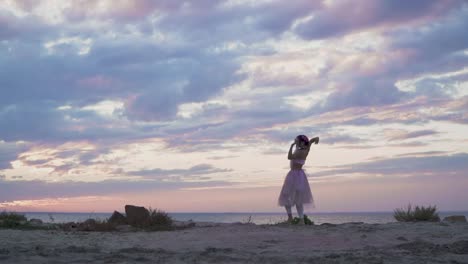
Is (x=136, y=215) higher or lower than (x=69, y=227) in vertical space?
higher

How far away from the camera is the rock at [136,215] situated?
16.5 meters

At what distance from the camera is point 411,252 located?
379 inches

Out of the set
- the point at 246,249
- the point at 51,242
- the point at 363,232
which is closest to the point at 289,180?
the point at 363,232

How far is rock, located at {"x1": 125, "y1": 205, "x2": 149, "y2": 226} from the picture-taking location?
16472mm

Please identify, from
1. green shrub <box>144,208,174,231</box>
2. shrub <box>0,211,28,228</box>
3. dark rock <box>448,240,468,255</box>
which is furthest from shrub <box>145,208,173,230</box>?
dark rock <box>448,240,468,255</box>

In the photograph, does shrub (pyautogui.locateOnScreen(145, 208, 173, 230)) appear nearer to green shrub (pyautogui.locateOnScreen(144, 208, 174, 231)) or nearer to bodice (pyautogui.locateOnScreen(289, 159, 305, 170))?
green shrub (pyautogui.locateOnScreen(144, 208, 174, 231))

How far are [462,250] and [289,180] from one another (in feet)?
20.4

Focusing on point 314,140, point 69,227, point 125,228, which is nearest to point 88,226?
point 69,227

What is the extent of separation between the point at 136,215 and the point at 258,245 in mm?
6869

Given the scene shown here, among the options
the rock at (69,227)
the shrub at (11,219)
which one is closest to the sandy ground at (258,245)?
the rock at (69,227)

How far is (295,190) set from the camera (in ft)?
50.0

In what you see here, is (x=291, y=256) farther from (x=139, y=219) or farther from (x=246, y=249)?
(x=139, y=219)

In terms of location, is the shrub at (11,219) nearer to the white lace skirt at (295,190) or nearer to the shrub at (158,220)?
the shrub at (158,220)

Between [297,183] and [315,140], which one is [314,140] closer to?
[315,140]
